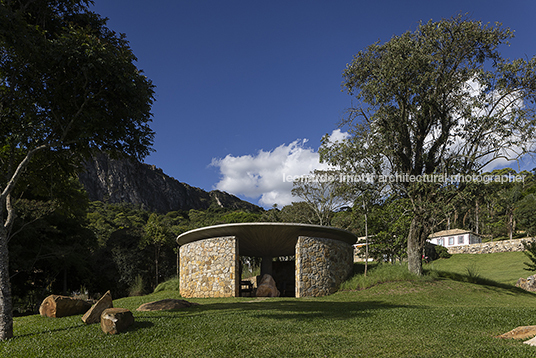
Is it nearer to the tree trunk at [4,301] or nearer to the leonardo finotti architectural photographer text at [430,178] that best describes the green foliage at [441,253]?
the leonardo finotti architectural photographer text at [430,178]

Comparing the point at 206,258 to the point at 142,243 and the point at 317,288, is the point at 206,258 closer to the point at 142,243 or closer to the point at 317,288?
the point at 317,288

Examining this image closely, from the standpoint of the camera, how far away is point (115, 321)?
7172 millimetres

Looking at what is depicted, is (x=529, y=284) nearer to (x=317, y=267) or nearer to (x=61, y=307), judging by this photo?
(x=317, y=267)

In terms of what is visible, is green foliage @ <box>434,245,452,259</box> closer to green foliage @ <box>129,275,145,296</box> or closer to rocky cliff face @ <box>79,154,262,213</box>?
green foliage @ <box>129,275,145,296</box>

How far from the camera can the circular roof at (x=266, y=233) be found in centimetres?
1648

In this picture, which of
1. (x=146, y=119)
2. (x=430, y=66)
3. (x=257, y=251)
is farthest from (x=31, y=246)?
(x=430, y=66)

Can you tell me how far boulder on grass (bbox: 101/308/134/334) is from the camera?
714 centimetres

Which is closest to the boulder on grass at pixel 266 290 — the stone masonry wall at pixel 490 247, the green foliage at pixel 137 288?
the green foliage at pixel 137 288

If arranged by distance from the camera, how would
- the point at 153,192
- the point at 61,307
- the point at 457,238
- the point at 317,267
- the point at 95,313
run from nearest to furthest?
1. the point at 95,313
2. the point at 61,307
3. the point at 317,267
4. the point at 457,238
5. the point at 153,192

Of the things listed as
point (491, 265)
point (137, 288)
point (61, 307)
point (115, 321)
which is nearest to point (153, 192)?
point (137, 288)

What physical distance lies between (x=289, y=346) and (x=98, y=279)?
25796mm

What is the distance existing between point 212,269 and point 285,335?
10550mm

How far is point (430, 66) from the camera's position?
56.8 ft

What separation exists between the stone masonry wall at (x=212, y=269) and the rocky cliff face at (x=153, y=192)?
6305 centimetres
